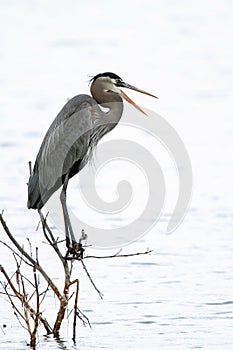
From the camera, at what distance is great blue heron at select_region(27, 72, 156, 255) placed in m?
7.72

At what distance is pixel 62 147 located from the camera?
7.92m

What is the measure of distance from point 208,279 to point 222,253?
1.95 ft

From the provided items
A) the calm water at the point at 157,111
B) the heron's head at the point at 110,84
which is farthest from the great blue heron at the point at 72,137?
the calm water at the point at 157,111

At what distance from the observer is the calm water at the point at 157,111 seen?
7.62 meters

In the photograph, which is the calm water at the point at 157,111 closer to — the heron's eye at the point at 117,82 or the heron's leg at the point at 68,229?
the heron's leg at the point at 68,229

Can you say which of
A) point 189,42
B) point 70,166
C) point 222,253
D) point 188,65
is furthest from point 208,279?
point 189,42

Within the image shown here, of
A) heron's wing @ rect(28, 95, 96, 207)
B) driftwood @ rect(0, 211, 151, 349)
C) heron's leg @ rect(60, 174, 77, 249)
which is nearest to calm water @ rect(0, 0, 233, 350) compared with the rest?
driftwood @ rect(0, 211, 151, 349)

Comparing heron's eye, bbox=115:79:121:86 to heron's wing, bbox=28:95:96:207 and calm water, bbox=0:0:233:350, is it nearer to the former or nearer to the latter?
heron's wing, bbox=28:95:96:207

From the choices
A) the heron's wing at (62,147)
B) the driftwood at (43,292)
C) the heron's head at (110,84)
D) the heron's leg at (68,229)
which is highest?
the heron's head at (110,84)

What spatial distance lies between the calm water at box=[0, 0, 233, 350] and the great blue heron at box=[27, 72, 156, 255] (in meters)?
0.78

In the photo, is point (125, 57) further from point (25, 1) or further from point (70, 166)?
point (70, 166)

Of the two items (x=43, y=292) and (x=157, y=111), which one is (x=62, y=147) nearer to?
(x=43, y=292)

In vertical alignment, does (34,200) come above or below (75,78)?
below

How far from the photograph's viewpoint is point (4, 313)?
25.6 ft
